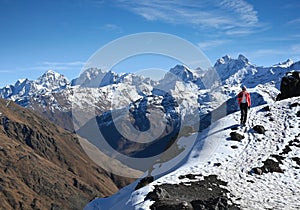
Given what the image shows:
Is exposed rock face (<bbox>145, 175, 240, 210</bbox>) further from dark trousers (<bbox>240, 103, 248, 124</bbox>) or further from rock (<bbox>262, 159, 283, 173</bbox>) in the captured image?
dark trousers (<bbox>240, 103, 248, 124</bbox>)

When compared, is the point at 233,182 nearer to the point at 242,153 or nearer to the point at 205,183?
the point at 205,183

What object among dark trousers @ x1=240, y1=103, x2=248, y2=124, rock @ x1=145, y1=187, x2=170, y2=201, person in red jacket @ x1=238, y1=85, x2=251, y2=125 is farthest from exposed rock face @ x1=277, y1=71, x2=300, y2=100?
rock @ x1=145, y1=187, x2=170, y2=201

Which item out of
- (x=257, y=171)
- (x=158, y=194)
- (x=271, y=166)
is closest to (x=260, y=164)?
(x=271, y=166)

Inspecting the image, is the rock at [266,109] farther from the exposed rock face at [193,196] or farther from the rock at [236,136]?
the exposed rock face at [193,196]

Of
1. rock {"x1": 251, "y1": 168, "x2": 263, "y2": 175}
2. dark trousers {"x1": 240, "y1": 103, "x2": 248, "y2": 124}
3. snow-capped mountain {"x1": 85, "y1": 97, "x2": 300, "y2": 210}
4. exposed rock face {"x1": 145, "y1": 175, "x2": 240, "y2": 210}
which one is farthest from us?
dark trousers {"x1": 240, "y1": 103, "x2": 248, "y2": 124}

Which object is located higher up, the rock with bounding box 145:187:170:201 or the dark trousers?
the dark trousers

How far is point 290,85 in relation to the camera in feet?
189

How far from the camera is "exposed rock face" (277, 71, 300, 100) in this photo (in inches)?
2228

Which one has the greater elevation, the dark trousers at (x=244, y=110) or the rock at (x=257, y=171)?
the dark trousers at (x=244, y=110)

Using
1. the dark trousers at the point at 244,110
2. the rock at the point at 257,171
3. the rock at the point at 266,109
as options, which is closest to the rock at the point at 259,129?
the dark trousers at the point at 244,110

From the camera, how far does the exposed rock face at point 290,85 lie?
56.6 metres

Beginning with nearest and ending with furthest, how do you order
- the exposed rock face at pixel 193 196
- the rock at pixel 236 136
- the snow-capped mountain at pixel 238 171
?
1. the exposed rock face at pixel 193 196
2. the snow-capped mountain at pixel 238 171
3. the rock at pixel 236 136

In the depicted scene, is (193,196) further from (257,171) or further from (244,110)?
(244,110)

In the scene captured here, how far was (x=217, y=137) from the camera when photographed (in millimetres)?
39656
